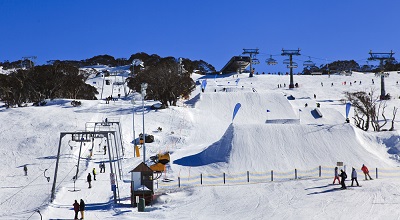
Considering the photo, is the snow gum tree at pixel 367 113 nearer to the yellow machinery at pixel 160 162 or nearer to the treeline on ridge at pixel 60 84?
the treeline on ridge at pixel 60 84

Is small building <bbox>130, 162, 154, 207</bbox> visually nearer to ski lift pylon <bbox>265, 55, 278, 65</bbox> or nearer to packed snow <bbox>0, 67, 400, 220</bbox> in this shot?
packed snow <bbox>0, 67, 400, 220</bbox>

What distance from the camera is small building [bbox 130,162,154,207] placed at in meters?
27.9

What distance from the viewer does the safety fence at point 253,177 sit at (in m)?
33.1

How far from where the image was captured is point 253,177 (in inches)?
1378

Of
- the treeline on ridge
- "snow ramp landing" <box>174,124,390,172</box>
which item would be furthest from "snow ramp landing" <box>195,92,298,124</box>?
"snow ramp landing" <box>174,124,390,172</box>

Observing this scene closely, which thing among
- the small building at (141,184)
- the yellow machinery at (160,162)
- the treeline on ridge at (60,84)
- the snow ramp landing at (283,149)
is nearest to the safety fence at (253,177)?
the yellow machinery at (160,162)

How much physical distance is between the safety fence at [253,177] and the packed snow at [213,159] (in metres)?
0.21

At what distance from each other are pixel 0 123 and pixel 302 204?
139ft

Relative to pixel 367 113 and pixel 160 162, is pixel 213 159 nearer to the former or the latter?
pixel 160 162

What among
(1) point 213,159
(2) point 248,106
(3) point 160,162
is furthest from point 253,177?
(2) point 248,106

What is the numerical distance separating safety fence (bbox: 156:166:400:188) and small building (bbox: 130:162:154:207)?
13.3ft

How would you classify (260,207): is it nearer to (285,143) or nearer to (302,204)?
(302,204)

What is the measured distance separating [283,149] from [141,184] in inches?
664

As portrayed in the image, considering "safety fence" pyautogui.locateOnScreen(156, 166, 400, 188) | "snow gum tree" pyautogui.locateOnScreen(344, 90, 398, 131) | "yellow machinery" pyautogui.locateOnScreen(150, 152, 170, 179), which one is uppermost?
"snow gum tree" pyautogui.locateOnScreen(344, 90, 398, 131)
